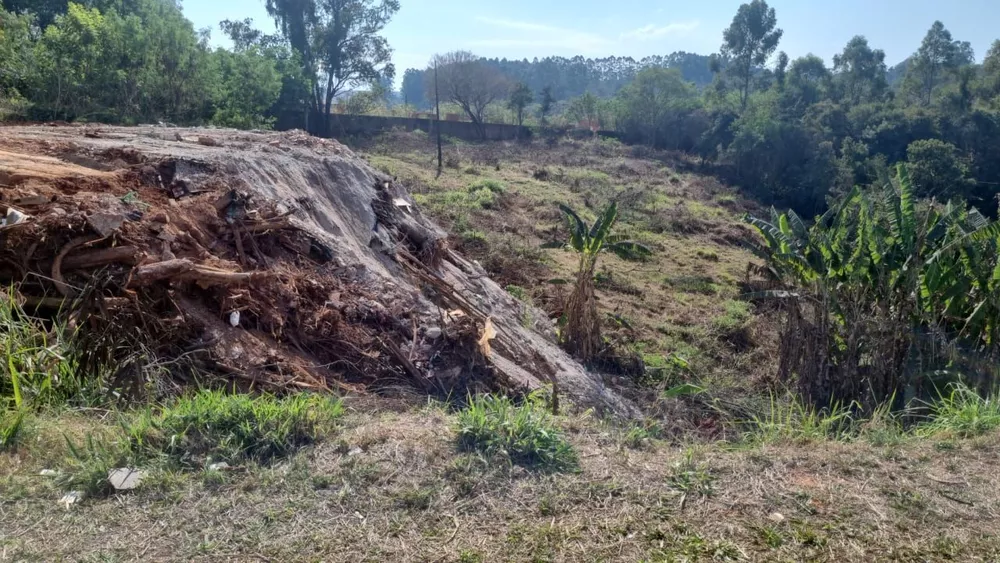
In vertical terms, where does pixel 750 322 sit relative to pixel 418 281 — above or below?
below

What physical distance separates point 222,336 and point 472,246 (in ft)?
28.1

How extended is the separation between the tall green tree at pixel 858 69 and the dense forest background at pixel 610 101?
10 centimetres

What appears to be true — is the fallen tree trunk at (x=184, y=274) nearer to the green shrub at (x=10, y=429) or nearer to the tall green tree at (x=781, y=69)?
the green shrub at (x=10, y=429)

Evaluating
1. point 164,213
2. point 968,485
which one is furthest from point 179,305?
point 968,485

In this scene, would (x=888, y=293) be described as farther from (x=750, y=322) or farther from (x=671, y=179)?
(x=671, y=179)

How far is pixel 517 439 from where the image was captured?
3242 mm

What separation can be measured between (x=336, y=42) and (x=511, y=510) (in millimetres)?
33652

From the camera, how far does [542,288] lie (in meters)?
12.0

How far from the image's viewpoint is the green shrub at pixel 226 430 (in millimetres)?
3145

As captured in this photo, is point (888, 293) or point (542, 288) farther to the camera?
point (542, 288)

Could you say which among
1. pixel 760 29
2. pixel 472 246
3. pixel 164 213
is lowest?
pixel 472 246

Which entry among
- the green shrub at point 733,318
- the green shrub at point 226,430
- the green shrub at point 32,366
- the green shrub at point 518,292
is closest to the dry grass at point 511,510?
the green shrub at point 226,430

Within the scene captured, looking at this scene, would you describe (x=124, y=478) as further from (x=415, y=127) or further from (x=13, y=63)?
(x=415, y=127)

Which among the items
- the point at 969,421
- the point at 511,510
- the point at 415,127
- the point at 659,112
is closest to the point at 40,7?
the point at 415,127
